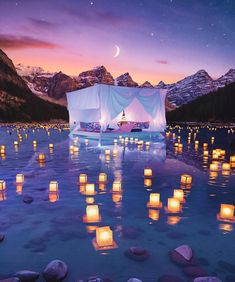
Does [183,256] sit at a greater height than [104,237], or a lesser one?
lesser

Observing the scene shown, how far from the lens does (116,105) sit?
2503 centimetres

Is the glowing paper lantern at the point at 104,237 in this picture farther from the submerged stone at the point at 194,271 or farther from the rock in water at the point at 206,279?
the rock in water at the point at 206,279

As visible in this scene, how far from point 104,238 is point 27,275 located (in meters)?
1.34

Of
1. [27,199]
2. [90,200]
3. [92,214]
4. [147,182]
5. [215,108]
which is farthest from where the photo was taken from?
[215,108]

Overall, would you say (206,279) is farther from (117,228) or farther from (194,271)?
(117,228)

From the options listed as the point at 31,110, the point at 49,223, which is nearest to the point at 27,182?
the point at 49,223

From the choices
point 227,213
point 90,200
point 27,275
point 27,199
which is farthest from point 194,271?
point 27,199

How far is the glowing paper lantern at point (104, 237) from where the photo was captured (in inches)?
185

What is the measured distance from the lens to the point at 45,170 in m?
11.3

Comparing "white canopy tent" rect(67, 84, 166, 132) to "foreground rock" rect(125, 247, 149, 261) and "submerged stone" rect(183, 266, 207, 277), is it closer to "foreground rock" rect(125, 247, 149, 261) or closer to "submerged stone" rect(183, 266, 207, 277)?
"foreground rock" rect(125, 247, 149, 261)

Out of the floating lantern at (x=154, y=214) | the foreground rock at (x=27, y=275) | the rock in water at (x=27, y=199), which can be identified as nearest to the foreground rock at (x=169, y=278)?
the foreground rock at (x=27, y=275)

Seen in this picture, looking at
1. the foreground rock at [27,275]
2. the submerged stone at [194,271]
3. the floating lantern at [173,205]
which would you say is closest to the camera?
the foreground rock at [27,275]

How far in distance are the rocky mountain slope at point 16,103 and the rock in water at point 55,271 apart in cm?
12603

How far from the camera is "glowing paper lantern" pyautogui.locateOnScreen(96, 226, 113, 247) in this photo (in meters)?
4.71
